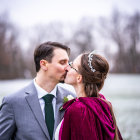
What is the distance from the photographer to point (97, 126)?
1876mm

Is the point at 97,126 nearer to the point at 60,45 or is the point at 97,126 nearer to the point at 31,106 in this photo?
the point at 31,106

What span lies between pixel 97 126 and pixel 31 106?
0.87m

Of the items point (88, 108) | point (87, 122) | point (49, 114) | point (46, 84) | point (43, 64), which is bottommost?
point (49, 114)

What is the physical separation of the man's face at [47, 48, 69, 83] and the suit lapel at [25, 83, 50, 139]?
336mm

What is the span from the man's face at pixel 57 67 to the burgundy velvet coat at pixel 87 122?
71cm

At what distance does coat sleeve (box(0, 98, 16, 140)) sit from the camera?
7.09 feet

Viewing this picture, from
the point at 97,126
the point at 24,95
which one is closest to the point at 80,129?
the point at 97,126

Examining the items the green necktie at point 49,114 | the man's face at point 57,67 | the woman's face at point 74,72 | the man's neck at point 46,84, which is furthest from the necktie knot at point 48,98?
the woman's face at point 74,72

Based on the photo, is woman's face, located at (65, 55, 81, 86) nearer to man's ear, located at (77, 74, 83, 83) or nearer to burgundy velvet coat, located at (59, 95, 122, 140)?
man's ear, located at (77, 74, 83, 83)

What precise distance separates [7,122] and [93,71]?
114 cm

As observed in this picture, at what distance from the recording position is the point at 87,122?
1824 mm

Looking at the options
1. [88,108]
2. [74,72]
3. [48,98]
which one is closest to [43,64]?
[48,98]

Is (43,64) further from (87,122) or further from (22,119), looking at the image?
(87,122)

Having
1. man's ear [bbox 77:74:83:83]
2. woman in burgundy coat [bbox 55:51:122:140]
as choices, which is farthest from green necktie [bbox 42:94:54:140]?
man's ear [bbox 77:74:83:83]
